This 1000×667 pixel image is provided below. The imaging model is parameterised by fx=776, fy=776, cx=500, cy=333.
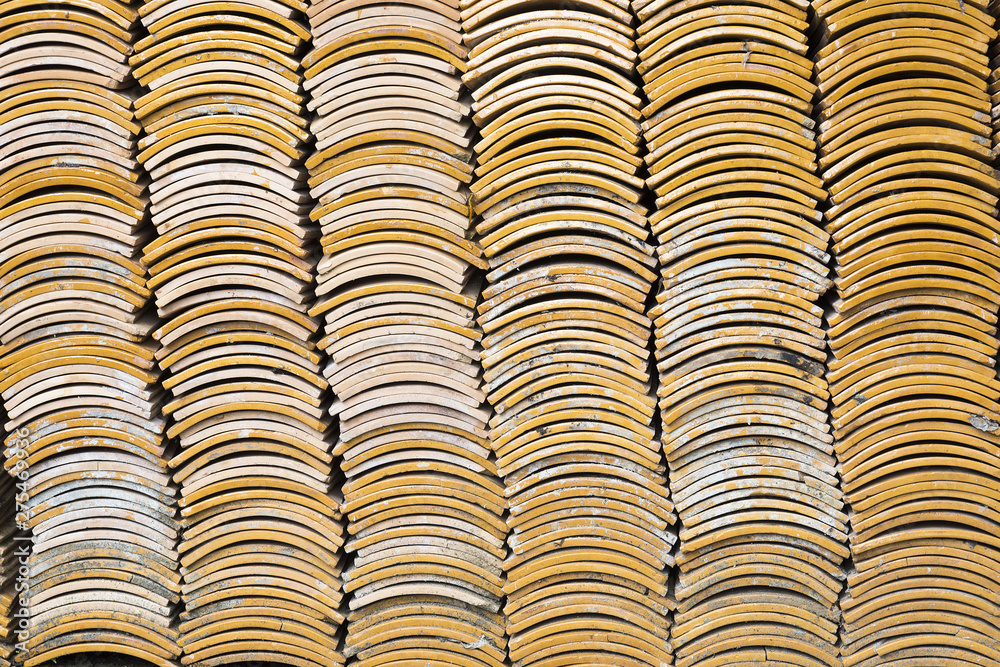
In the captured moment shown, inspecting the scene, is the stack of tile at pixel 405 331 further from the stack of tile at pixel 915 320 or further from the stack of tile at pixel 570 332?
the stack of tile at pixel 915 320

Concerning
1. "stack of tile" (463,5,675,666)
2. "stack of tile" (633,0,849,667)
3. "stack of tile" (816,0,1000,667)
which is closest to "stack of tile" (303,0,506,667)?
"stack of tile" (463,5,675,666)

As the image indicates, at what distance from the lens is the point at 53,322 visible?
4.46m

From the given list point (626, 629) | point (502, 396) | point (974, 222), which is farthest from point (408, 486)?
point (974, 222)

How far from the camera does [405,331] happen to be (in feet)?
14.1

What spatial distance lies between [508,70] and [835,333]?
2.25 m

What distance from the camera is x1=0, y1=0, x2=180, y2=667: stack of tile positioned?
434 centimetres

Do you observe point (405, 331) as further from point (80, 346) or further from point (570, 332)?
point (80, 346)

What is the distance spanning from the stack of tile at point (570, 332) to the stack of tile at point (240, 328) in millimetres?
1034

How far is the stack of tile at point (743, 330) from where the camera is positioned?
410 cm

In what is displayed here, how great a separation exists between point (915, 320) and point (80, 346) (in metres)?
4.64

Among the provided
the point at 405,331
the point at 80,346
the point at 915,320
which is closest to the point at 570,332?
the point at 405,331

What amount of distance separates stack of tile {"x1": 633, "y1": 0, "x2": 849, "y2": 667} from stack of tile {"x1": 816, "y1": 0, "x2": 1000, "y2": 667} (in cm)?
15

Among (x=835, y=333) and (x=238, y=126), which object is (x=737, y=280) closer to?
(x=835, y=333)

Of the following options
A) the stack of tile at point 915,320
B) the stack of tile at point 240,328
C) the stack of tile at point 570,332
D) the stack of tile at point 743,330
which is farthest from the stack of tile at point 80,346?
the stack of tile at point 915,320
